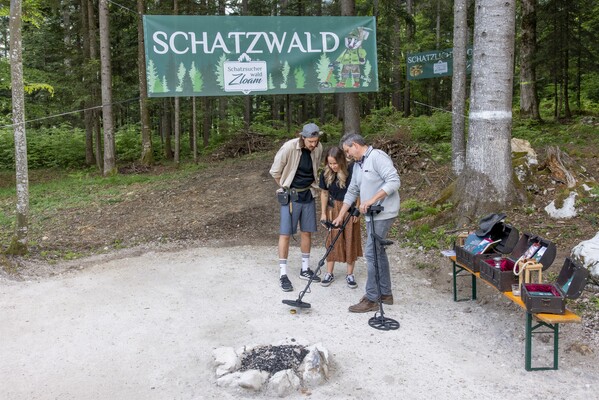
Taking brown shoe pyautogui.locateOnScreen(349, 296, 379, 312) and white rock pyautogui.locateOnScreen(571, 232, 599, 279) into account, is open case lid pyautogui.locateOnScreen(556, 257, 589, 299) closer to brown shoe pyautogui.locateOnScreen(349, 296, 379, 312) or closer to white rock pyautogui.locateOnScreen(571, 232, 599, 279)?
white rock pyautogui.locateOnScreen(571, 232, 599, 279)

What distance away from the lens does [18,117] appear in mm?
7145

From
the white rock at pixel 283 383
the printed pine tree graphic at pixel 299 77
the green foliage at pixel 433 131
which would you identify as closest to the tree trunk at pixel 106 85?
the printed pine tree graphic at pixel 299 77

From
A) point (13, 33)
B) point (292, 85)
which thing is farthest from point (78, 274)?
point (292, 85)

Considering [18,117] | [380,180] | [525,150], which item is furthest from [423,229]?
[18,117]

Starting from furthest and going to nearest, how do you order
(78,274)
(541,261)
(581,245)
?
(78,274) < (581,245) < (541,261)

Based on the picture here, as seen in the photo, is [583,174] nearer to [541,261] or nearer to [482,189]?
[482,189]

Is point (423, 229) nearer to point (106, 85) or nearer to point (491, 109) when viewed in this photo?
point (491, 109)

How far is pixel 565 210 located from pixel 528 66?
370 inches

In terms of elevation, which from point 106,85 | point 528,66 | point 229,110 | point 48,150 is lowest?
point 48,150

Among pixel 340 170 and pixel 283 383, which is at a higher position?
pixel 340 170

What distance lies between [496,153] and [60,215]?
28.6 feet

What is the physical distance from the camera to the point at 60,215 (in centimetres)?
1076

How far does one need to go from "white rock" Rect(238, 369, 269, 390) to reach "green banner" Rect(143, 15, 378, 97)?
6.94 meters

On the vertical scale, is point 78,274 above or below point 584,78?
below
